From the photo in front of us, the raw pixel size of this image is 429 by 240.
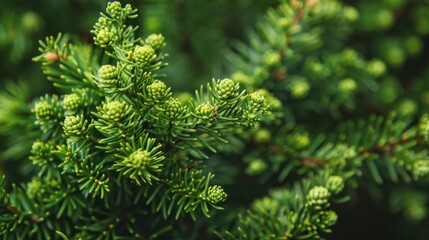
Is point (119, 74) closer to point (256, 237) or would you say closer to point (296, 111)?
point (256, 237)

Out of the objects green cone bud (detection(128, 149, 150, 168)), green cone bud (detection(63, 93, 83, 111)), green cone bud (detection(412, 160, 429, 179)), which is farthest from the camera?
green cone bud (detection(412, 160, 429, 179))

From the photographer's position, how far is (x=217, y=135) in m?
0.71

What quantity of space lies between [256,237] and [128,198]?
234mm

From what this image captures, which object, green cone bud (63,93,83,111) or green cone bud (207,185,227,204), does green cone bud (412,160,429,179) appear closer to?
green cone bud (207,185,227,204)

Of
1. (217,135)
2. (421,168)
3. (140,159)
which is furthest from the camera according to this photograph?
(421,168)

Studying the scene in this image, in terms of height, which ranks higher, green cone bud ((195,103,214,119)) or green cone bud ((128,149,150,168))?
green cone bud ((195,103,214,119))

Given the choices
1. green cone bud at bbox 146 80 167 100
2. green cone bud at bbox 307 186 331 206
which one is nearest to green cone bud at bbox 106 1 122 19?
green cone bud at bbox 146 80 167 100

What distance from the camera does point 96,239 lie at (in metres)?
0.74

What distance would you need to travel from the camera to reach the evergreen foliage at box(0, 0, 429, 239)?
2.17 feet

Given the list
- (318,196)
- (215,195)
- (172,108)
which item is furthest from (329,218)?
(172,108)

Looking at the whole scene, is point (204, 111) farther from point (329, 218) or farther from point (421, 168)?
point (421, 168)

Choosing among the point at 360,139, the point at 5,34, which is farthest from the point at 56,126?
the point at 360,139

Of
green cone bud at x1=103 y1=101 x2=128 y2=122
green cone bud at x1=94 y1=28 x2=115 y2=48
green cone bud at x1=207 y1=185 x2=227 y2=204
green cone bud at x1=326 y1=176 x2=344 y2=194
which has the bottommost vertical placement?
green cone bud at x1=207 y1=185 x2=227 y2=204

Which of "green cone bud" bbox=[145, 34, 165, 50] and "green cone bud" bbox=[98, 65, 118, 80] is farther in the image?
"green cone bud" bbox=[145, 34, 165, 50]
